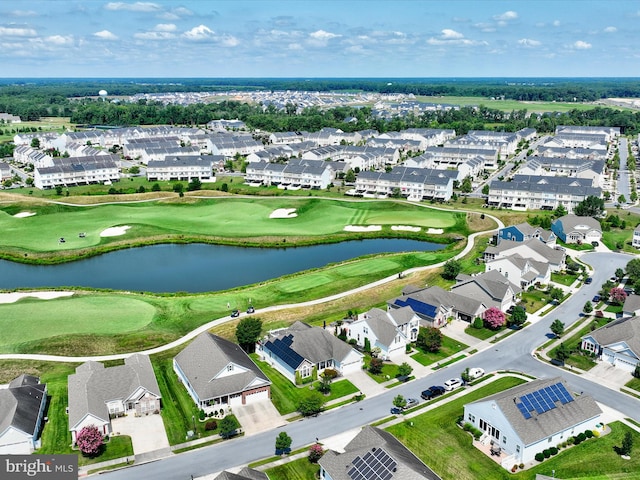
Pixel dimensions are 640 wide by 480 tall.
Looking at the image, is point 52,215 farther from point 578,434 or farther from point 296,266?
point 578,434

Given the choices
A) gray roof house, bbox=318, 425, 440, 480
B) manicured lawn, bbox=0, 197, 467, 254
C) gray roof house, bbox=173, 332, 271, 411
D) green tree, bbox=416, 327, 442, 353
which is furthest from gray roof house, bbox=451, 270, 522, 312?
→ manicured lawn, bbox=0, 197, 467, 254

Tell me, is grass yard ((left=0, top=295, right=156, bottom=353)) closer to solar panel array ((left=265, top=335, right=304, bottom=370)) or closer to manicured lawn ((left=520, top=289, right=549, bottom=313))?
solar panel array ((left=265, top=335, right=304, bottom=370))

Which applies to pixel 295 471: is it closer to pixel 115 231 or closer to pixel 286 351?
pixel 286 351

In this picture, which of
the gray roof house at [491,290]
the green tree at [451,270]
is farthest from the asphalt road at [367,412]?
the green tree at [451,270]

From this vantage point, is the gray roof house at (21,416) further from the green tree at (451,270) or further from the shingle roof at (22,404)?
the green tree at (451,270)

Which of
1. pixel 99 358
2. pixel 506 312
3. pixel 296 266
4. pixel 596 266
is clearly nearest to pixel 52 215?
pixel 296 266
